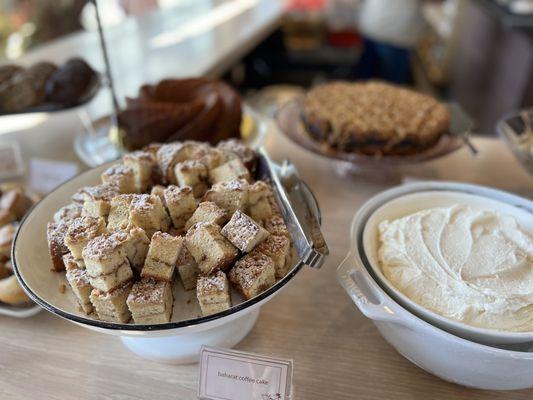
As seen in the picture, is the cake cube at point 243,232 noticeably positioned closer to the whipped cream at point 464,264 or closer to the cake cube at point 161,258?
the cake cube at point 161,258

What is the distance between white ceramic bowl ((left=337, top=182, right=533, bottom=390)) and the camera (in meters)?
0.53

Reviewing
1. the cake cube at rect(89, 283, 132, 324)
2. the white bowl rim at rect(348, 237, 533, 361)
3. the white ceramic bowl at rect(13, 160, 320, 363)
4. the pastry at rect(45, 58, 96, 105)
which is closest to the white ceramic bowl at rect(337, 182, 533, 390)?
the white bowl rim at rect(348, 237, 533, 361)

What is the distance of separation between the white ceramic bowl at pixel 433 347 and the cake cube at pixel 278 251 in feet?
0.28

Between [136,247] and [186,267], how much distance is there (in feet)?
0.25

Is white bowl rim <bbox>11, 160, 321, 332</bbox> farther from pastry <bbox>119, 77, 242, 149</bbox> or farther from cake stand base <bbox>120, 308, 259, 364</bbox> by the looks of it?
pastry <bbox>119, 77, 242, 149</bbox>

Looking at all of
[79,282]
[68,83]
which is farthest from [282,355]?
[68,83]

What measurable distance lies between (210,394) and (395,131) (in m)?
0.71

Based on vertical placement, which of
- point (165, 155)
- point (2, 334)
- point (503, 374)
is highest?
point (165, 155)

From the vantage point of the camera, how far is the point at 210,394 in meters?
0.59

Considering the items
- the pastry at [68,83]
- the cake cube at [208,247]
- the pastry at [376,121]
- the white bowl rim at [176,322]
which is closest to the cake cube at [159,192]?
the cake cube at [208,247]

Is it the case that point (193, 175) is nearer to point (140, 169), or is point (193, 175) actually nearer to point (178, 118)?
point (140, 169)

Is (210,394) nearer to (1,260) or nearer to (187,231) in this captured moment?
(187,231)

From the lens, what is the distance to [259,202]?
688mm

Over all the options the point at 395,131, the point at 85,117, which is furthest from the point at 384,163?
the point at 85,117
